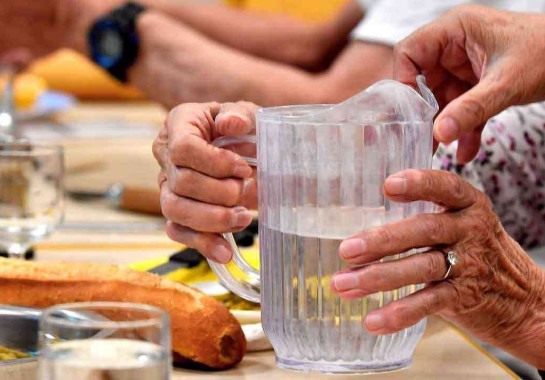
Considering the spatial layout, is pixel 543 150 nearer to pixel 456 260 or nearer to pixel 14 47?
pixel 456 260

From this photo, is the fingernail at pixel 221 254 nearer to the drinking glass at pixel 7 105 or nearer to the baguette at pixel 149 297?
the baguette at pixel 149 297

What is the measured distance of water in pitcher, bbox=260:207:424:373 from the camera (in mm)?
693

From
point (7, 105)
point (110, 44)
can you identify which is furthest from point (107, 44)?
point (7, 105)

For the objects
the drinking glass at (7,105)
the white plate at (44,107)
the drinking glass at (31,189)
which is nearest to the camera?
the drinking glass at (31,189)

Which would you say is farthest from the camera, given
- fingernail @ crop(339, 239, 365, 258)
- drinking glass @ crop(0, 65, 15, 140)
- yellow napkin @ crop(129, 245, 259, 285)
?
drinking glass @ crop(0, 65, 15, 140)

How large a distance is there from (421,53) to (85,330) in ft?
1.56

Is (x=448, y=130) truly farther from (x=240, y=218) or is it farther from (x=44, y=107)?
(x=44, y=107)

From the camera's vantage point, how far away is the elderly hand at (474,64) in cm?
74

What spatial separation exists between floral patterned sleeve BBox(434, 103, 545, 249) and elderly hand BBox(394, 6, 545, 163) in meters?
0.26

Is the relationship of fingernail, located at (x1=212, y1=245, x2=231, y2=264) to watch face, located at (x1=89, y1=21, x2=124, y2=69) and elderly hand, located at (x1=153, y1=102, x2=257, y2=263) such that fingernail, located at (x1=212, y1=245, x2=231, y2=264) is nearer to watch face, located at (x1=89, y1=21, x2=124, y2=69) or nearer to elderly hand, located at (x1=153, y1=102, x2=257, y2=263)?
elderly hand, located at (x1=153, y1=102, x2=257, y2=263)

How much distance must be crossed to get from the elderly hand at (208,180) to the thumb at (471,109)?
0.15m

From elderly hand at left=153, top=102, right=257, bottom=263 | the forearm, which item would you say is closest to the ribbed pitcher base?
elderly hand at left=153, top=102, right=257, bottom=263

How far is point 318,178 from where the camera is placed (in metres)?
0.69

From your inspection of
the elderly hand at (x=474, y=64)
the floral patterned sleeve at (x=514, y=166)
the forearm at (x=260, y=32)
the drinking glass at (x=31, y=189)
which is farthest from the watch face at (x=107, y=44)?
the elderly hand at (x=474, y=64)
